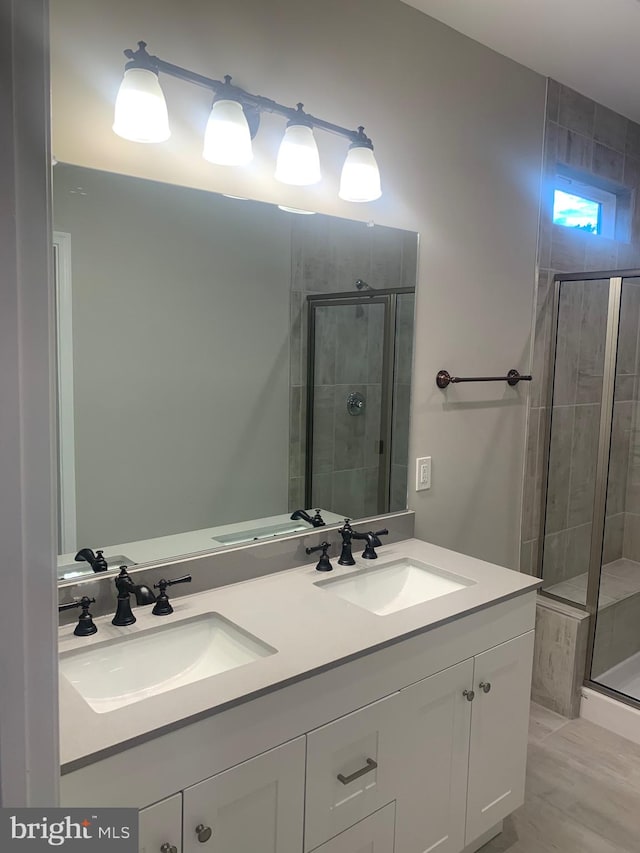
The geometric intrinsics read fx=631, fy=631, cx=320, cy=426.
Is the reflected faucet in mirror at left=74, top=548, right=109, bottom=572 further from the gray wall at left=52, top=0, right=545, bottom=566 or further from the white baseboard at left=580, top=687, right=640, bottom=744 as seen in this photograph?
the white baseboard at left=580, top=687, right=640, bottom=744

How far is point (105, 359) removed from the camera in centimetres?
159

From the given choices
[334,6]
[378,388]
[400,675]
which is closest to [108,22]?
[334,6]

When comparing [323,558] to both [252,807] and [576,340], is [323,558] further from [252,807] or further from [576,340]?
[576,340]

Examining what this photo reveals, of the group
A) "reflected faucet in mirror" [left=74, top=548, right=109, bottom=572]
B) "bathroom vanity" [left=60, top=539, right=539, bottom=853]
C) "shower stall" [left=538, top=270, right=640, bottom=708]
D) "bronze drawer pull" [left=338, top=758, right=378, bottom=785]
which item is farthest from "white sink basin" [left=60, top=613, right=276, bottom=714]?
"shower stall" [left=538, top=270, right=640, bottom=708]

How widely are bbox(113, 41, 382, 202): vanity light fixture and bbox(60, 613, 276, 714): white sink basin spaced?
1203mm

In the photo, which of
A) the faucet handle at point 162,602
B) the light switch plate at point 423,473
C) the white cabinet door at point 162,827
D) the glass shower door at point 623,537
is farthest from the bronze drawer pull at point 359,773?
the glass shower door at point 623,537

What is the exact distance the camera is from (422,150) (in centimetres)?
221

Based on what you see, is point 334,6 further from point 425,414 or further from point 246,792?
point 246,792

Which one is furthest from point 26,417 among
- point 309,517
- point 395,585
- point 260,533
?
point 395,585

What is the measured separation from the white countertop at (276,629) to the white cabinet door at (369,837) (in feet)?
1.43

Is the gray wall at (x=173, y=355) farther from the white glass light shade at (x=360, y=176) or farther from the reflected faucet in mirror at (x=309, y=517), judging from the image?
the white glass light shade at (x=360, y=176)

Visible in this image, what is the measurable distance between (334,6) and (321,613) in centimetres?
176

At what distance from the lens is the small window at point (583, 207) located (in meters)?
2.94

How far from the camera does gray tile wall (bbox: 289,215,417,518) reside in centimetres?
198
